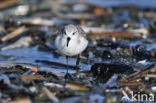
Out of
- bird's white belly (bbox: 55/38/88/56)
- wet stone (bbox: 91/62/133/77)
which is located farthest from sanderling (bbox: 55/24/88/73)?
wet stone (bbox: 91/62/133/77)

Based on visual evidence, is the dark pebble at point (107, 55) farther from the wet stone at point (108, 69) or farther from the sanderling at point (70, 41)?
the sanderling at point (70, 41)

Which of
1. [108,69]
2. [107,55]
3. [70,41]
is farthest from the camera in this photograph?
[107,55]

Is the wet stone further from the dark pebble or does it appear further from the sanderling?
the dark pebble

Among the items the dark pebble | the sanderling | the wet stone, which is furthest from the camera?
the dark pebble

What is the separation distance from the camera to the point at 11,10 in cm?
1305

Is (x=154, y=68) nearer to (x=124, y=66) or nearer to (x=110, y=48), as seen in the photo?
(x=124, y=66)

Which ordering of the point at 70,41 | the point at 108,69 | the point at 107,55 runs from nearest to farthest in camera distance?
the point at 108,69 → the point at 70,41 → the point at 107,55

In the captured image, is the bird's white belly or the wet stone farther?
the bird's white belly

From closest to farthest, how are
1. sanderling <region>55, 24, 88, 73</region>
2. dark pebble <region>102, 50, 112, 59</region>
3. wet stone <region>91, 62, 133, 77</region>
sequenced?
wet stone <region>91, 62, 133, 77</region> → sanderling <region>55, 24, 88, 73</region> → dark pebble <region>102, 50, 112, 59</region>

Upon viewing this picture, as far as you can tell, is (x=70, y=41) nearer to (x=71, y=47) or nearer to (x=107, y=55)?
(x=71, y=47)

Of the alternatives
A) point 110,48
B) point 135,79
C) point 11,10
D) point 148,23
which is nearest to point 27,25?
point 11,10

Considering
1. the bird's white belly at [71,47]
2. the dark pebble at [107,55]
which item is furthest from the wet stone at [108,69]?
the dark pebble at [107,55]

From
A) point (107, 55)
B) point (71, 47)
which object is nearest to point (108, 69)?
point (71, 47)

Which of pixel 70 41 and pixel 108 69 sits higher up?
pixel 70 41
